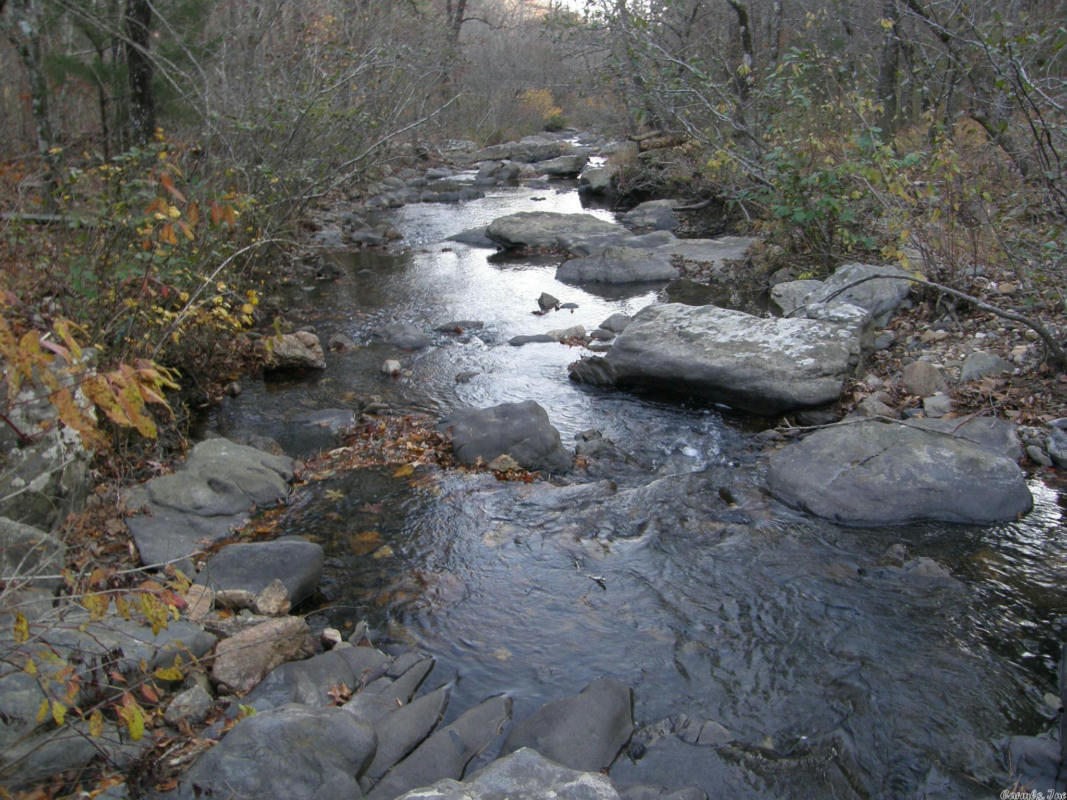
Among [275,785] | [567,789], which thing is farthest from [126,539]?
[567,789]

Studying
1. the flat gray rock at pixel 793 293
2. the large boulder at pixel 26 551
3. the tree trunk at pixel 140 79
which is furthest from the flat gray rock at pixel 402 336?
the large boulder at pixel 26 551

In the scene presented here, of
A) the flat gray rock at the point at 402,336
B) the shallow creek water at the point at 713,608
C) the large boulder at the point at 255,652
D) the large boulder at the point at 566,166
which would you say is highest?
the large boulder at the point at 566,166

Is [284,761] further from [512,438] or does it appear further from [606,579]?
[512,438]

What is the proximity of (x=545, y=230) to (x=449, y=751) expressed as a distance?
37.1 feet

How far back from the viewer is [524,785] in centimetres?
273

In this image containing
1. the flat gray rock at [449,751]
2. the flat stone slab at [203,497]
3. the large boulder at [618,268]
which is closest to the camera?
the flat gray rock at [449,751]

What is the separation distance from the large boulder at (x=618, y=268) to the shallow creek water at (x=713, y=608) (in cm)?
486

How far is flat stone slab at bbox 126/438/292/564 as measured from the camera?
15.9ft

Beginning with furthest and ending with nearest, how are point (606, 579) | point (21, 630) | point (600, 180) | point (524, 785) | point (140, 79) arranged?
point (600, 180) < point (140, 79) < point (606, 579) < point (524, 785) < point (21, 630)

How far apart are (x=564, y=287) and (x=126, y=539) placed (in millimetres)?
7548

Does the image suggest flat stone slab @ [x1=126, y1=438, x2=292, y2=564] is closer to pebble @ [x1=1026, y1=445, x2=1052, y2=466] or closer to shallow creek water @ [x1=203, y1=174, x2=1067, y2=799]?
shallow creek water @ [x1=203, y1=174, x2=1067, y2=799]

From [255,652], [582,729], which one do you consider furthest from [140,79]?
[582,729]

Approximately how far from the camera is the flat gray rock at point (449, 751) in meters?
3.07

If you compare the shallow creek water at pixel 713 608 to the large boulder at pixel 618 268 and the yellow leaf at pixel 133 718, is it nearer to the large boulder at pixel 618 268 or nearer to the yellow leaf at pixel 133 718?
the yellow leaf at pixel 133 718
